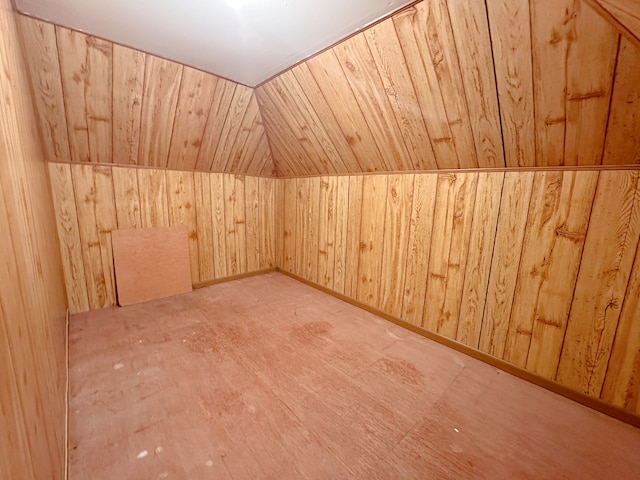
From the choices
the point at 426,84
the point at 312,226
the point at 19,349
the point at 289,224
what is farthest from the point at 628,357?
the point at 289,224

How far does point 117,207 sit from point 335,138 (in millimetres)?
2069

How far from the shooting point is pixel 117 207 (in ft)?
7.88

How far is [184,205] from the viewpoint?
278 cm

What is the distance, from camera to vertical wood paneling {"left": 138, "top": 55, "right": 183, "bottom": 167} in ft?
6.02

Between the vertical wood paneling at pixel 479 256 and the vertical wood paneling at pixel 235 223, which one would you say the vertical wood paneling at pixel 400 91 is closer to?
the vertical wood paneling at pixel 479 256

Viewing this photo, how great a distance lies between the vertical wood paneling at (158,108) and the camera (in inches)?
72.2

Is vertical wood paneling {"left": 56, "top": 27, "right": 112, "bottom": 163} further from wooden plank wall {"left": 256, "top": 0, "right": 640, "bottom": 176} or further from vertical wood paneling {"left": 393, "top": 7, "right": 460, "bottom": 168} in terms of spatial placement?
vertical wood paneling {"left": 393, "top": 7, "right": 460, "bottom": 168}

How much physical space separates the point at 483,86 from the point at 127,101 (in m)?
2.34

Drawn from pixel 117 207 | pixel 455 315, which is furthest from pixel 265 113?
pixel 455 315

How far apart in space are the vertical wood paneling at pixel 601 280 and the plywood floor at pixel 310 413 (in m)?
0.24

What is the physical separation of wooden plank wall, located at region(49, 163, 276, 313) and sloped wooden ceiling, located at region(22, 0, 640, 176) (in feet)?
0.54

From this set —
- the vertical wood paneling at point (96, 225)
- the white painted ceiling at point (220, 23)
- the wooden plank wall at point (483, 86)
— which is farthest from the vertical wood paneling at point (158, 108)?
the wooden plank wall at point (483, 86)

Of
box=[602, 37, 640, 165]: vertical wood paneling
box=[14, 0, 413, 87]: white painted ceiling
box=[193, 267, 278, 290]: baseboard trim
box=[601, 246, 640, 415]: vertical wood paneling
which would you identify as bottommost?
box=[193, 267, 278, 290]: baseboard trim

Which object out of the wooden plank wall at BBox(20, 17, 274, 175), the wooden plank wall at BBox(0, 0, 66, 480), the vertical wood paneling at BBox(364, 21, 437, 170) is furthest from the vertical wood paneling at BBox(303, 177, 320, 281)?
the wooden plank wall at BBox(0, 0, 66, 480)
